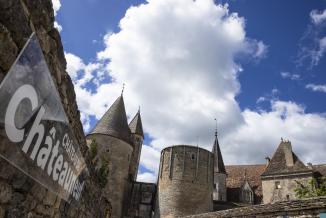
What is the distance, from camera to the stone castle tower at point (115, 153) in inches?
1034

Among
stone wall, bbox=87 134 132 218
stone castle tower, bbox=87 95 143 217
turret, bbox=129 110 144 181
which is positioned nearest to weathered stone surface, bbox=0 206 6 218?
stone castle tower, bbox=87 95 143 217

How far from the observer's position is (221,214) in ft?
37.5

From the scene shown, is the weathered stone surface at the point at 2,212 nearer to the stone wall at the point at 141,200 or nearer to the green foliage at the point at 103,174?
the green foliage at the point at 103,174

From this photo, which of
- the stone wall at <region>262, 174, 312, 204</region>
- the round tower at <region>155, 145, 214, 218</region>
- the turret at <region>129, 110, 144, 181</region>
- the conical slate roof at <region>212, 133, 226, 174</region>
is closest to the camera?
the round tower at <region>155, 145, 214, 218</region>

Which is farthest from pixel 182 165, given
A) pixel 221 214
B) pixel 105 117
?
pixel 221 214

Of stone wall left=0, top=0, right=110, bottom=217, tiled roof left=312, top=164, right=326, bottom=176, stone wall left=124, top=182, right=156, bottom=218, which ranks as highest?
tiled roof left=312, top=164, right=326, bottom=176

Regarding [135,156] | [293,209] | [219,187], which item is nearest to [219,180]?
[219,187]

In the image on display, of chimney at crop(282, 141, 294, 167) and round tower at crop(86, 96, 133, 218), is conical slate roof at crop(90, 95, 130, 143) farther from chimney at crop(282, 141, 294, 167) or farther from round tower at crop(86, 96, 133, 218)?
chimney at crop(282, 141, 294, 167)

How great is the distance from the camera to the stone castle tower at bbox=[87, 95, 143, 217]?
26.3m

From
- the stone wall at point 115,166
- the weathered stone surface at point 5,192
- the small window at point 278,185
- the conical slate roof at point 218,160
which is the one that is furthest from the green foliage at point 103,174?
the small window at point 278,185

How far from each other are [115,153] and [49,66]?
24999mm

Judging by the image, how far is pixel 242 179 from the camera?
3416 centimetres

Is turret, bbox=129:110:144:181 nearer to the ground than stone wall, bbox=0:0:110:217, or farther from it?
farther from it

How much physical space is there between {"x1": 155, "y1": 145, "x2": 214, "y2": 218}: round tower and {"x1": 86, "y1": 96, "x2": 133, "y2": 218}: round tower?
3188mm
